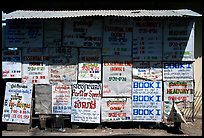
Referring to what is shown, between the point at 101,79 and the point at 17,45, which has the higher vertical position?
the point at 17,45

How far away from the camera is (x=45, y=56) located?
938 cm

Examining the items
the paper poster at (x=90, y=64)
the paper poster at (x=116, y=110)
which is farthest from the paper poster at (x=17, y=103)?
the paper poster at (x=116, y=110)

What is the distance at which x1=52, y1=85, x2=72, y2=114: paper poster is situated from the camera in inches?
369

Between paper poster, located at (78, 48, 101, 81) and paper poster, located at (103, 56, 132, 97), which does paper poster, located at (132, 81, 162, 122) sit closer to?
paper poster, located at (103, 56, 132, 97)

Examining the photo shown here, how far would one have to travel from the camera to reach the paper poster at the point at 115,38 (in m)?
9.23

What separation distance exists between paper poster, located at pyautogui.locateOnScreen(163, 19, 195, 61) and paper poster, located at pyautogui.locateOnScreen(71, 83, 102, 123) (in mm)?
A: 2195

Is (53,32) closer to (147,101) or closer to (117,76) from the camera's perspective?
(117,76)

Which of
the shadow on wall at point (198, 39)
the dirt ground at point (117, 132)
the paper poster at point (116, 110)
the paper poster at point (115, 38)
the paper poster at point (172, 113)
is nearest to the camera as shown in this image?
the dirt ground at point (117, 132)

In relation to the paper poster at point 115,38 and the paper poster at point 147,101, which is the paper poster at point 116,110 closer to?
the paper poster at point 147,101

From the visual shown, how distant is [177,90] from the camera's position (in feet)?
30.9

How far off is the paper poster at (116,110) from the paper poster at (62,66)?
3.64ft

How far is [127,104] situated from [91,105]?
1003 mm
